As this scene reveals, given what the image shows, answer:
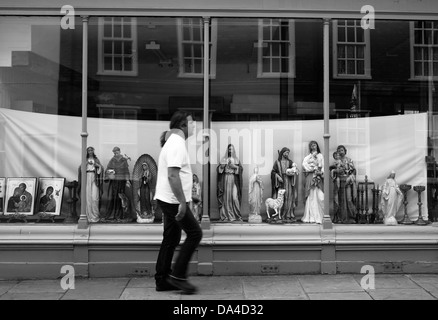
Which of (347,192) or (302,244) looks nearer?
(302,244)

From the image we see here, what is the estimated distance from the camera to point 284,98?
716 cm

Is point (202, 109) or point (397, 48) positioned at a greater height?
point (397, 48)

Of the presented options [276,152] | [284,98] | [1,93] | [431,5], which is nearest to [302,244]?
[276,152]

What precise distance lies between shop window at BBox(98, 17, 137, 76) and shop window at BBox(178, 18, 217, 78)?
25.0 inches

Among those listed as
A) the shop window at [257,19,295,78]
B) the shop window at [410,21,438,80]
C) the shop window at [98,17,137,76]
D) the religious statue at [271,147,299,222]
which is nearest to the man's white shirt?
the religious statue at [271,147,299,222]

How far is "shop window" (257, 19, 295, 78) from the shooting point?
23.0ft

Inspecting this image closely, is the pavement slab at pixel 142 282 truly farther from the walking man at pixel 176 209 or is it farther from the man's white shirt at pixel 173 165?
the man's white shirt at pixel 173 165

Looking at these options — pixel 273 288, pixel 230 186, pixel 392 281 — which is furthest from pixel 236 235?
pixel 392 281

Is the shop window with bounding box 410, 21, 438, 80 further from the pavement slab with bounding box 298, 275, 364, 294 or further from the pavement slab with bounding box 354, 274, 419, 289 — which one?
the pavement slab with bounding box 298, 275, 364, 294

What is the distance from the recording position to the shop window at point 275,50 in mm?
7016

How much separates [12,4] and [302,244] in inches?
187

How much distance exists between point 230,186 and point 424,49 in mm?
3257

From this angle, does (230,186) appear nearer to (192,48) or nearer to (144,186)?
(144,186)

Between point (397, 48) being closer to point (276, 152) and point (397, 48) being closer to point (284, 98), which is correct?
point (284, 98)
